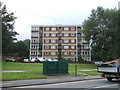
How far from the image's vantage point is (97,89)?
12.0 metres

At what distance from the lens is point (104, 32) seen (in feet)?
169

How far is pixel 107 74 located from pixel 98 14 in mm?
40508

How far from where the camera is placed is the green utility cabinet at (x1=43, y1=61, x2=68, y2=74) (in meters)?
21.6

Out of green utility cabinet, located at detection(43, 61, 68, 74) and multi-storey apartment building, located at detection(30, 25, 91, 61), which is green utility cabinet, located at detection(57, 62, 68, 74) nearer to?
green utility cabinet, located at detection(43, 61, 68, 74)

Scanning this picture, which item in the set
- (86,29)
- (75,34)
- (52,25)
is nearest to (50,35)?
(52,25)

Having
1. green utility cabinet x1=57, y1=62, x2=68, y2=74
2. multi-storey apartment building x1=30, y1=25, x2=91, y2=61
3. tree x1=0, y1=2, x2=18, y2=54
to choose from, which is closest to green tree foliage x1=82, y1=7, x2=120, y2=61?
tree x1=0, y1=2, x2=18, y2=54

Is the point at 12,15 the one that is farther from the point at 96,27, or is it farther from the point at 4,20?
the point at 96,27

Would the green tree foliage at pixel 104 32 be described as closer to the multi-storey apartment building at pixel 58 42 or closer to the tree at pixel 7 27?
the tree at pixel 7 27

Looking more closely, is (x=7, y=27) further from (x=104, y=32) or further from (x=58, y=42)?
(x=58, y=42)

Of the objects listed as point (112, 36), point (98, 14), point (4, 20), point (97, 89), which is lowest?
point (97, 89)

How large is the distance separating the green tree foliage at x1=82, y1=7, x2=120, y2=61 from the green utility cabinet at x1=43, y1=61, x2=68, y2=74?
2796 cm

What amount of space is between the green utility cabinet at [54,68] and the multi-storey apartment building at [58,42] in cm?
7479

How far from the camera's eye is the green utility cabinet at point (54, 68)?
2159 cm

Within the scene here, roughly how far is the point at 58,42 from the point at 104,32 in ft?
166
